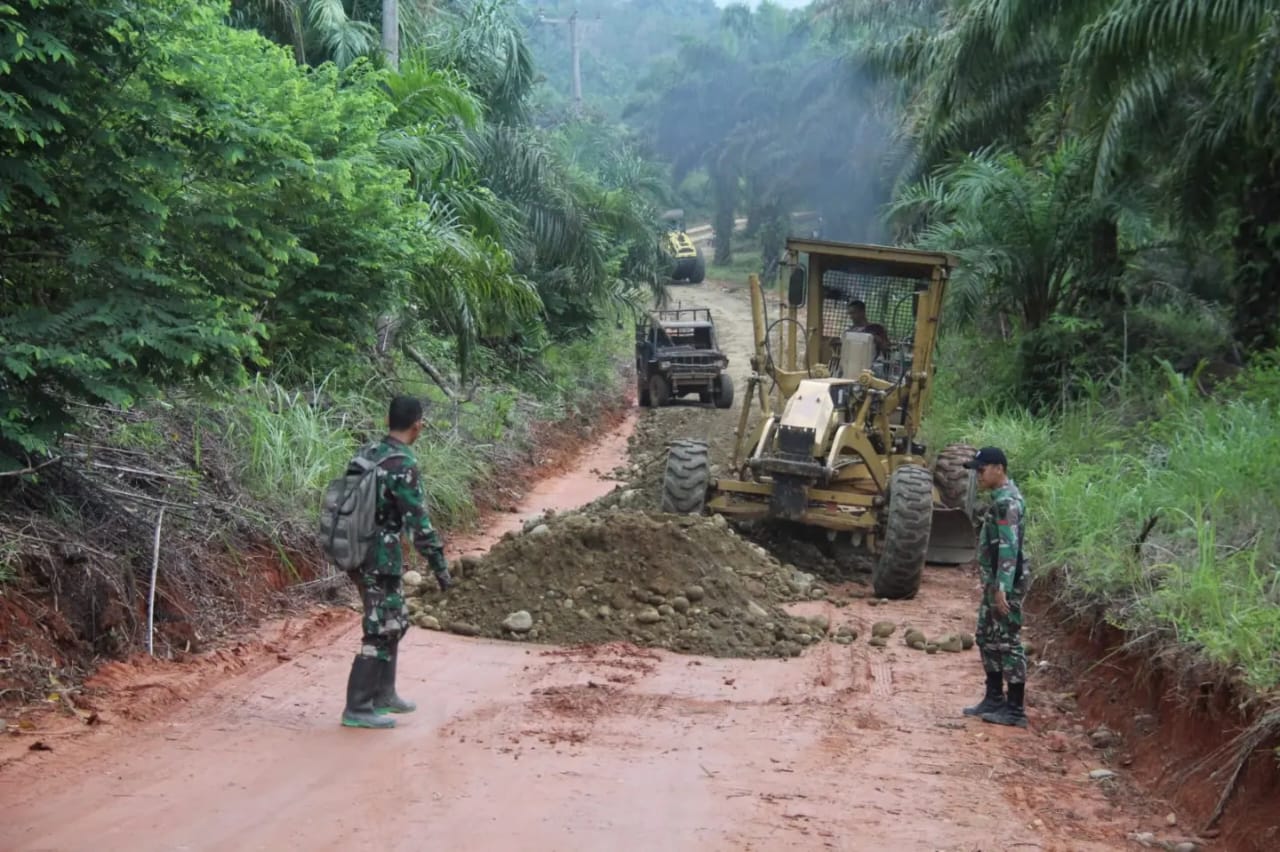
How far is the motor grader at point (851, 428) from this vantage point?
35.4 ft

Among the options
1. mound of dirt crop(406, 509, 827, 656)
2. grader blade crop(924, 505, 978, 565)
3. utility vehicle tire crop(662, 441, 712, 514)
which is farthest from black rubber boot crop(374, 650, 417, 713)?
grader blade crop(924, 505, 978, 565)

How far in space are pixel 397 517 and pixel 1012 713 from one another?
3.50 m

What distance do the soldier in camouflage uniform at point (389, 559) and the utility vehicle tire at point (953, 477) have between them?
665 cm

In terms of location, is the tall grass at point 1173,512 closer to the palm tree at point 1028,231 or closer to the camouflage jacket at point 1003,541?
the camouflage jacket at point 1003,541

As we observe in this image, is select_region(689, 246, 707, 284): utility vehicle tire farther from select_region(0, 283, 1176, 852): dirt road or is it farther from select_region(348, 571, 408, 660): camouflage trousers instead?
select_region(348, 571, 408, 660): camouflage trousers

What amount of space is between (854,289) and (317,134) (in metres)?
5.44

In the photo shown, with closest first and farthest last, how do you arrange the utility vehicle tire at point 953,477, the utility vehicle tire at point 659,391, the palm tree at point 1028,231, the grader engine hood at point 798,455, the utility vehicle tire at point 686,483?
the grader engine hood at point 798,455 < the utility vehicle tire at point 686,483 < the utility vehicle tire at point 953,477 < the palm tree at point 1028,231 < the utility vehicle tire at point 659,391

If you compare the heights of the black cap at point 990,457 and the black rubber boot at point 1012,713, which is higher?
the black cap at point 990,457

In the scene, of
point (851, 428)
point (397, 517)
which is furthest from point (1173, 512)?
→ point (397, 517)

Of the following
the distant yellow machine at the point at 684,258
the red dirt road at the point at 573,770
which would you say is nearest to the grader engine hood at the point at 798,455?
the red dirt road at the point at 573,770

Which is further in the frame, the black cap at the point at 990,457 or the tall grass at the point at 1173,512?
the black cap at the point at 990,457

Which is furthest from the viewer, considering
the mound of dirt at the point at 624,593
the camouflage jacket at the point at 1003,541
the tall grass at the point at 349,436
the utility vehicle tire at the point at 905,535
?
the utility vehicle tire at the point at 905,535

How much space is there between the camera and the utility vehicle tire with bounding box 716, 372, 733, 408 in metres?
24.3

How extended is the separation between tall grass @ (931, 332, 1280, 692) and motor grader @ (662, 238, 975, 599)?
990mm
